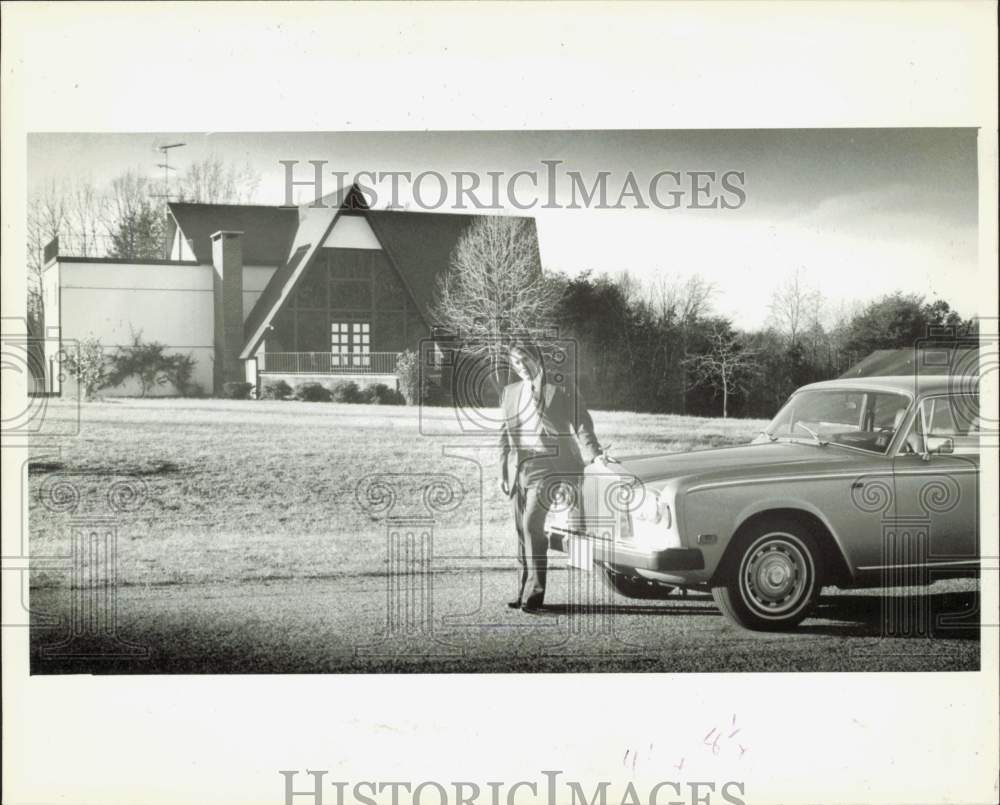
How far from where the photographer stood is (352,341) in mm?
5527

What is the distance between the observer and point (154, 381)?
5.50 meters

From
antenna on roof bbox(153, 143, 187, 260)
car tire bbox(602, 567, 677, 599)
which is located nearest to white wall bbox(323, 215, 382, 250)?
antenna on roof bbox(153, 143, 187, 260)

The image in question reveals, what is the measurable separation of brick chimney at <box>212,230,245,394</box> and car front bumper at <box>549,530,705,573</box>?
1.93 m

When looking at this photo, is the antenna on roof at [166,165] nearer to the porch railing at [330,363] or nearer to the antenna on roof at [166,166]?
the antenna on roof at [166,166]

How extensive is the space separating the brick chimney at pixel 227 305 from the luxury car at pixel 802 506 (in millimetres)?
1894

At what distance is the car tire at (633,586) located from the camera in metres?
5.32

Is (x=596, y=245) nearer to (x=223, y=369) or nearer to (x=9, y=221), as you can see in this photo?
(x=223, y=369)

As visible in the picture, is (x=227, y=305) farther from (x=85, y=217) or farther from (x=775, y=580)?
(x=775, y=580)

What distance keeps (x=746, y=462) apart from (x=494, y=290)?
1.59 meters

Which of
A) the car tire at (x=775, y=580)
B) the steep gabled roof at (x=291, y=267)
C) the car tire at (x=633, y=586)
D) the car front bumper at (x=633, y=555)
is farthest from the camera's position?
the steep gabled roof at (x=291, y=267)

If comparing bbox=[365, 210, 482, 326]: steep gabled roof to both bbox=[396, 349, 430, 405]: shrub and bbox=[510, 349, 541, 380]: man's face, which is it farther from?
bbox=[510, 349, 541, 380]: man's face

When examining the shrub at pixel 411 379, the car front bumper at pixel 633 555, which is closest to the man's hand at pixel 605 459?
the car front bumper at pixel 633 555

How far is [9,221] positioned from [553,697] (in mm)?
3763

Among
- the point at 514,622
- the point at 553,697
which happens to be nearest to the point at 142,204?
the point at 514,622
